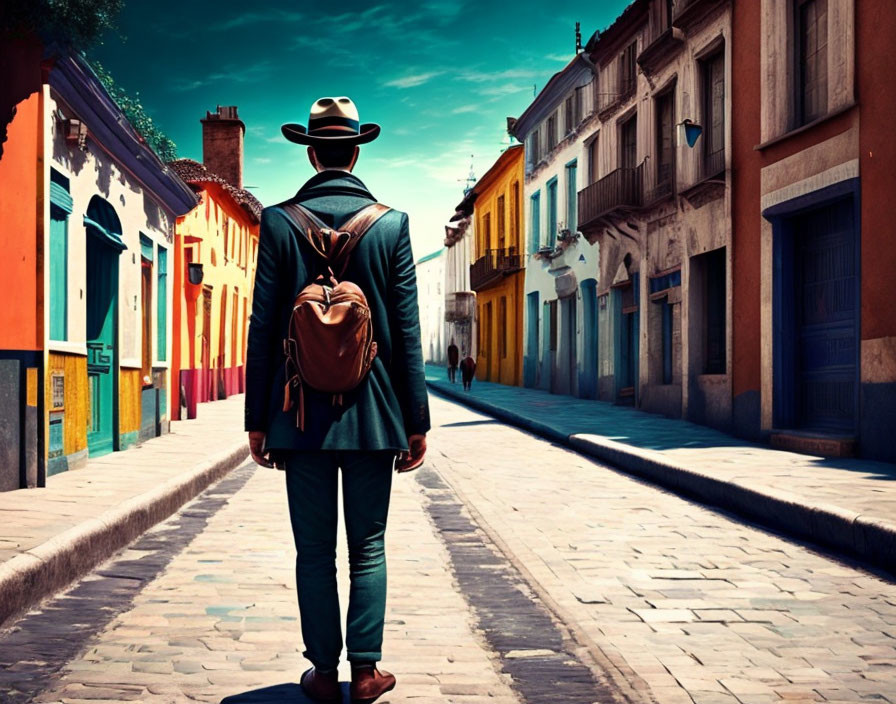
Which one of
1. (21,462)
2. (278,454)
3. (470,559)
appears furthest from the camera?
(21,462)

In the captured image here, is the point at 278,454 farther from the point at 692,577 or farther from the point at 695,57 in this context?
the point at 695,57

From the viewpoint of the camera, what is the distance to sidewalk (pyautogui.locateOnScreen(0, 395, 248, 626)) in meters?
5.46

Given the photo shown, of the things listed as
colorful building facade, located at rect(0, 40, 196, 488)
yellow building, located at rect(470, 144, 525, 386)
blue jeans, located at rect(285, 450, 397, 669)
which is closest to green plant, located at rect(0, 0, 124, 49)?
colorful building facade, located at rect(0, 40, 196, 488)

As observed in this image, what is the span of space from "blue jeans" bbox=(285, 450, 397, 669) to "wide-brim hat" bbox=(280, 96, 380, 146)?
3.73 ft

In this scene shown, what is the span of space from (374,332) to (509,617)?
6.31 feet

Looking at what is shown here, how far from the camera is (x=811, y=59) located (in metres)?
13.8

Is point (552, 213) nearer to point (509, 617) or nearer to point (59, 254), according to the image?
point (59, 254)

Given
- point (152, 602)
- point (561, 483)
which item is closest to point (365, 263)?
point (152, 602)

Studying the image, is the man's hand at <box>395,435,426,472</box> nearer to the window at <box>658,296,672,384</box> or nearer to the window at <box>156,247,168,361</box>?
the window at <box>156,247,168,361</box>

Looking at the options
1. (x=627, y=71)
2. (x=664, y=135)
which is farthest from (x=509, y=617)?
(x=627, y=71)

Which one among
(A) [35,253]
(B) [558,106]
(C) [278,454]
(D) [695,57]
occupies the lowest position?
(C) [278,454]

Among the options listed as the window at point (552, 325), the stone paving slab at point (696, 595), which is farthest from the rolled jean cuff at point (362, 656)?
the window at point (552, 325)

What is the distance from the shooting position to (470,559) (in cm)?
655

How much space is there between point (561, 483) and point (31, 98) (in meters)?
6.13
